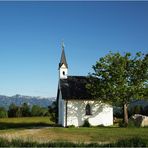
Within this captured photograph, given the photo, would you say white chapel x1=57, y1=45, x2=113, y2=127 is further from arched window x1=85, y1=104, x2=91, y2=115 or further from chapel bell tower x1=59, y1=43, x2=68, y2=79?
chapel bell tower x1=59, y1=43, x2=68, y2=79

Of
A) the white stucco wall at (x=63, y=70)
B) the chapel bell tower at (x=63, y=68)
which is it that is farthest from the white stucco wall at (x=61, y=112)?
the chapel bell tower at (x=63, y=68)

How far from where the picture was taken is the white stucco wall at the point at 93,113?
43938 millimetres

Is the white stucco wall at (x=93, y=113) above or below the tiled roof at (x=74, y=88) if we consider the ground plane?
below

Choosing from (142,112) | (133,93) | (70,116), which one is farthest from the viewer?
(142,112)

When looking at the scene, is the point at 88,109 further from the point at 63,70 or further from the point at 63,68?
the point at 63,68

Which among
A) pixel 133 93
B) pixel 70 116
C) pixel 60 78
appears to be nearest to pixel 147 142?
pixel 133 93

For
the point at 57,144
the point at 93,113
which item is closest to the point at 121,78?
the point at 93,113

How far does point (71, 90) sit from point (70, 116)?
3.42 metres

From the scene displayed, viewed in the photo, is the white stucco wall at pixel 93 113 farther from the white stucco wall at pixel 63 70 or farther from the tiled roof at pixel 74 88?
the white stucco wall at pixel 63 70

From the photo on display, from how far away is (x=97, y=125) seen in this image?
44.5 m

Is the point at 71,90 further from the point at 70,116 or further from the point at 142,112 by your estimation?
the point at 142,112

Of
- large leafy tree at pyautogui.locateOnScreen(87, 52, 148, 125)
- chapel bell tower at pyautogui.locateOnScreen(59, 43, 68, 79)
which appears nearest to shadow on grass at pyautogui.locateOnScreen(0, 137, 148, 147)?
large leafy tree at pyautogui.locateOnScreen(87, 52, 148, 125)

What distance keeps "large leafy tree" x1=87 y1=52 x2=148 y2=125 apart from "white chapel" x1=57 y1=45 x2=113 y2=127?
145 inches

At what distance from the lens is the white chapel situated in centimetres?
4388
